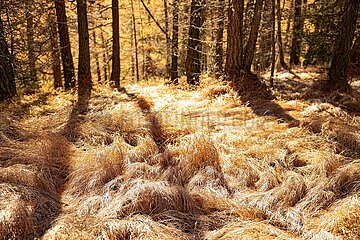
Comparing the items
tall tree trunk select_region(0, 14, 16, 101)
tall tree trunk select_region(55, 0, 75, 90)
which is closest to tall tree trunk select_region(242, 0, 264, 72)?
tall tree trunk select_region(55, 0, 75, 90)

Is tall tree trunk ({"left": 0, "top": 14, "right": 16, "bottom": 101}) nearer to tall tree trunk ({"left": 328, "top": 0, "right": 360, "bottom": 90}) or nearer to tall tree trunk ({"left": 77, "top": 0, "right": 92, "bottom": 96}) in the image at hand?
tall tree trunk ({"left": 77, "top": 0, "right": 92, "bottom": 96})

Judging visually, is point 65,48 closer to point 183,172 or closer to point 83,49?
point 83,49

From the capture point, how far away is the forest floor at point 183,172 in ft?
8.29

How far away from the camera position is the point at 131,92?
751 cm

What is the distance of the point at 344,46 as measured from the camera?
6152mm

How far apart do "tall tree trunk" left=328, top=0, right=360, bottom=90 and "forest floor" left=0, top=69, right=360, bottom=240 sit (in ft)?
2.80

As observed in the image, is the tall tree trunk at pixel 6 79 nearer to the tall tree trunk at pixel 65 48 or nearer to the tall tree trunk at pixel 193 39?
the tall tree trunk at pixel 65 48

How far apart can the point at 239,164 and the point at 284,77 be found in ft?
18.4

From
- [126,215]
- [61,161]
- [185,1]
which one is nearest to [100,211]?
[126,215]

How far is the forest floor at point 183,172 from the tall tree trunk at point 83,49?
2528mm

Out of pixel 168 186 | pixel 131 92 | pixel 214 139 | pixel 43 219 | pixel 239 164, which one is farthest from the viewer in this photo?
pixel 131 92

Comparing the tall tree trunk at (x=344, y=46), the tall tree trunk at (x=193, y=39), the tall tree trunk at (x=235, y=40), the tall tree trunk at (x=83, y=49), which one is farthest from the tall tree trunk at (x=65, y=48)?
the tall tree trunk at (x=344, y=46)

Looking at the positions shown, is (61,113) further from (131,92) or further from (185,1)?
(185,1)

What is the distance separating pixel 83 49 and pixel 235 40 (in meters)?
4.08
